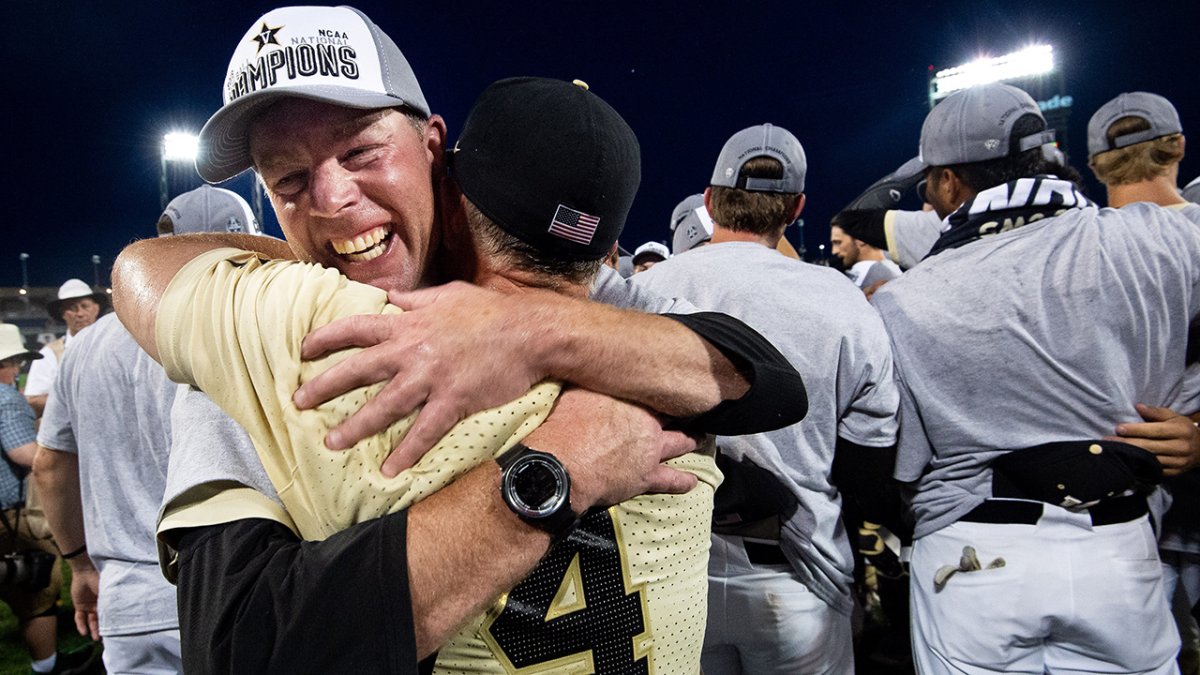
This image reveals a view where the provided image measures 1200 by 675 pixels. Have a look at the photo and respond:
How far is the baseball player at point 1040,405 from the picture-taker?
2.39 m

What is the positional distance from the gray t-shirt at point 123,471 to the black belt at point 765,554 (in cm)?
230

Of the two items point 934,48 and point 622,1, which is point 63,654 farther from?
point 934,48

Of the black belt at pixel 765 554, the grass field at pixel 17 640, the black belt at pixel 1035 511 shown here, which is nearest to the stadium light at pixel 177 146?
the grass field at pixel 17 640

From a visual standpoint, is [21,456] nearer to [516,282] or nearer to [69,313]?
[69,313]

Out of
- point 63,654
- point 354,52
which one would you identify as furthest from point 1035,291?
point 63,654

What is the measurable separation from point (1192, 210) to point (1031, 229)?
130 cm

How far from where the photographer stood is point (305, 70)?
1.49m

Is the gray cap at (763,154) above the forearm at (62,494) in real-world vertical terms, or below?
above

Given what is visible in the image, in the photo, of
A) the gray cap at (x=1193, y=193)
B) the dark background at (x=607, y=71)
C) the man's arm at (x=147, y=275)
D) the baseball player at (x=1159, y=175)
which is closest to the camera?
the man's arm at (x=147, y=275)

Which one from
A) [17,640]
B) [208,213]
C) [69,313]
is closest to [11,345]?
[69,313]

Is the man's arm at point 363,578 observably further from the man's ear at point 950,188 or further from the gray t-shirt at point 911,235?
the gray t-shirt at point 911,235

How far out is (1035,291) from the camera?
7.97ft

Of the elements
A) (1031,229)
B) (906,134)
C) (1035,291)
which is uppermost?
(906,134)

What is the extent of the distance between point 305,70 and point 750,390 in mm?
1152
